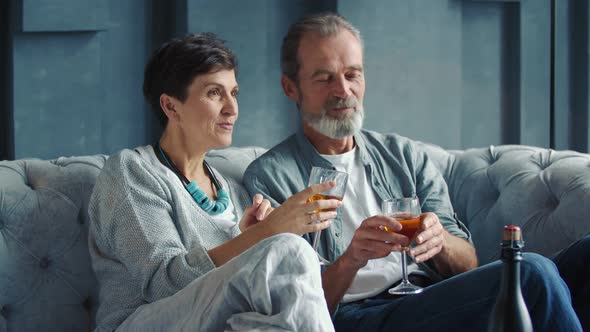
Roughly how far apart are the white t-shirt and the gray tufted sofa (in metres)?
0.33

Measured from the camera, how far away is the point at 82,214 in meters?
2.34

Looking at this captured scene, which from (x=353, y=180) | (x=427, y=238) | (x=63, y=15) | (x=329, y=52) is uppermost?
(x=63, y=15)

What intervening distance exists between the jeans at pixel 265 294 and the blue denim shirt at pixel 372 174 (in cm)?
59

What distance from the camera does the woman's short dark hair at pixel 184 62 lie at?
2254mm

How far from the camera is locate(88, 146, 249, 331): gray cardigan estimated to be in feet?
6.57

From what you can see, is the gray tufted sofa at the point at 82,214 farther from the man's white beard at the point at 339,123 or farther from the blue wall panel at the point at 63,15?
the blue wall panel at the point at 63,15

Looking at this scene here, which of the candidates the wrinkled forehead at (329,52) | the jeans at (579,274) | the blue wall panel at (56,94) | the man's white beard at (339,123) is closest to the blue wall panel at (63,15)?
the blue wall panel at (56,94)

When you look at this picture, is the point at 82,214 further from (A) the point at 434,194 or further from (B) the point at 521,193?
(B) the point at 521,193

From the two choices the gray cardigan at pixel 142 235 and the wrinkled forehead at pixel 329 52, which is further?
the wrinkled forehead at pixel 329 52

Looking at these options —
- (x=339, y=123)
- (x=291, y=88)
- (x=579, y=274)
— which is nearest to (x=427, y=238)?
(x=579, y=274)

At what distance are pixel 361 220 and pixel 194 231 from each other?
0.51 metres

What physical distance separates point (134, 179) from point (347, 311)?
641 millimetres

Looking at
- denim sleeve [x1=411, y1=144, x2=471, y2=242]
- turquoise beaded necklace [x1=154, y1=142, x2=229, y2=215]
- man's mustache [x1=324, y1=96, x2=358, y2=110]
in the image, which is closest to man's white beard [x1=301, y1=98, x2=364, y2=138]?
man's mustache [x1=324, y1=96, x2=358, y2=110]

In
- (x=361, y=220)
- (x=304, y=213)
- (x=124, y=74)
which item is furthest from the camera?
(x=124, y=74)
